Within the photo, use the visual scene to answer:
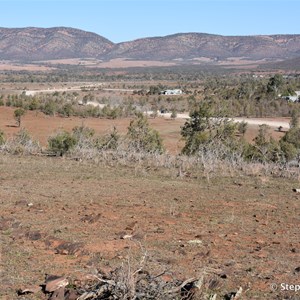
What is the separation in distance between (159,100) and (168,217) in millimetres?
72347

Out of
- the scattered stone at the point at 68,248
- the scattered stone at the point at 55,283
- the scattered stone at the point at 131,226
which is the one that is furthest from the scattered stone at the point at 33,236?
the scattered stone at the point at 55,283

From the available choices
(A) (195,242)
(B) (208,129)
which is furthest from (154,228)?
(B) (208,129)

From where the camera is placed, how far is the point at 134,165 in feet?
56.7

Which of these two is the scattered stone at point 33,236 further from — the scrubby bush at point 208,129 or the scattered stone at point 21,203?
the scrubby bush at point 208,129

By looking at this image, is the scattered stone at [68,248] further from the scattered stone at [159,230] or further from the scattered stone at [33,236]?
the scattered stone at [159,230]

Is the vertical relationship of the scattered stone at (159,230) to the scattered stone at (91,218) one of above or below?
below

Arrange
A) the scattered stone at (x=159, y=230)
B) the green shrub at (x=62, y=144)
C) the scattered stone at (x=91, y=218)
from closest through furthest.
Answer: the scattered stone at (x=159, y=230), the scattered stone at (x=91, y=218), the green shrub at (x=62, y=144)

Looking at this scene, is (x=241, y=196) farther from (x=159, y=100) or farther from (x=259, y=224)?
(x=159, y=100)

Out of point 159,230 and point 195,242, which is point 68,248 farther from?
point 195,242

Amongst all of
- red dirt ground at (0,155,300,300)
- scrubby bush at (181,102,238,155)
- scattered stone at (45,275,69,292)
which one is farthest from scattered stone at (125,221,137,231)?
scrubby bush at (181,102,238,155)

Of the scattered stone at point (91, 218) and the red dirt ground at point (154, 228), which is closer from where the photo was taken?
the red dirt ground at point (154, 228)

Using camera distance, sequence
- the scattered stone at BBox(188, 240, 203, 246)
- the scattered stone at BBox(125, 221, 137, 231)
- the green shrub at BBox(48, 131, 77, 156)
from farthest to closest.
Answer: the green shrub at BBox(48, 131, 77, 156), the scattered stone at BBox(125, 221, 137, 231), the scattered stone at BBox(188, 240, 203, 246)

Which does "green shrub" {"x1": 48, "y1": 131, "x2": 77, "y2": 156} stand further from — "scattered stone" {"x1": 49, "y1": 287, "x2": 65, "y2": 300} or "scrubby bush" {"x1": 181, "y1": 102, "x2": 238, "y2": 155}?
"scattered stone" {"x1": 49, "y1": 287, "x2": 65, "y2": 300}

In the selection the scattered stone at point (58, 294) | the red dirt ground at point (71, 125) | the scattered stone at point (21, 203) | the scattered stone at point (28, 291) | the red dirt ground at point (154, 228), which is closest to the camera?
the scattered stone at point (58, 294)
